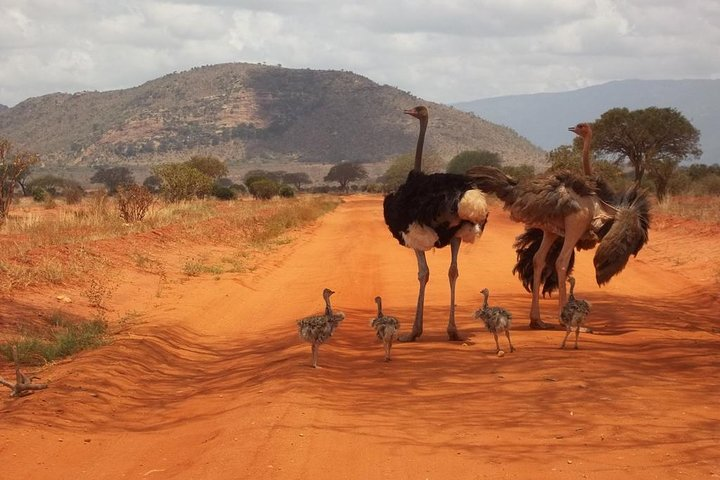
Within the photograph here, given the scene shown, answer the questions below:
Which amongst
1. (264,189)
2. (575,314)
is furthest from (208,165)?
(575,314)

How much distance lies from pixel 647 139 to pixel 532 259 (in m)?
36.1

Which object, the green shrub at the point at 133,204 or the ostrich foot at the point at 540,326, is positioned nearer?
the ostrich foot at the point at 540,326

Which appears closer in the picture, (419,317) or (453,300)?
(453,300)

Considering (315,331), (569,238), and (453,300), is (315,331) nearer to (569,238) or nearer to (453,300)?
(453,300)

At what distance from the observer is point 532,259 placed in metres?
12.6

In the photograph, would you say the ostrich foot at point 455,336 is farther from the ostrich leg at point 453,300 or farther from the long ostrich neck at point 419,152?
the long ostrich neck at point 419,152

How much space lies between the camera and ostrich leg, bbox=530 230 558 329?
11.5 metres

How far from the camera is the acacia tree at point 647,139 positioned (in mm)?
45406

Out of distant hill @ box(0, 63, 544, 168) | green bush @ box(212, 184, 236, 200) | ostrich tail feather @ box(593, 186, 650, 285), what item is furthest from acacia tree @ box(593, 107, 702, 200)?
distant hill @ box(0, 63, 544, 168)

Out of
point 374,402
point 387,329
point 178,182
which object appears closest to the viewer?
point 374,402

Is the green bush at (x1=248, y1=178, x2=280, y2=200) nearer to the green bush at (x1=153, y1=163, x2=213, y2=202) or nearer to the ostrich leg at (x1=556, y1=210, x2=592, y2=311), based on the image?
the green bush at (x1=153, y1=163, x2=213, y2=202)

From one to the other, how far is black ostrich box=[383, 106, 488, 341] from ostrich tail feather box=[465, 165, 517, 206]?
39cm

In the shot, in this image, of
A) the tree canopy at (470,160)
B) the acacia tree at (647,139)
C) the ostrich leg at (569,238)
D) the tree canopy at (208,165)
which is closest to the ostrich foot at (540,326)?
the ostrich leg at (569,238)

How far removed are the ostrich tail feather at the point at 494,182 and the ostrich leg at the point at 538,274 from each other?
73 cm
